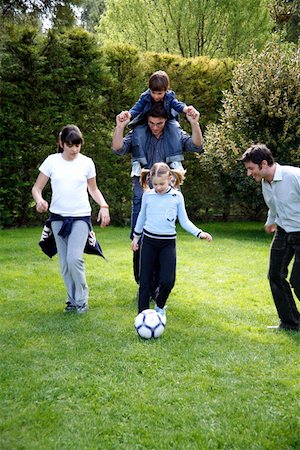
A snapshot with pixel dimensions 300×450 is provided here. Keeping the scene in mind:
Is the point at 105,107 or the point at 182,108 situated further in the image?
the point at 105,107

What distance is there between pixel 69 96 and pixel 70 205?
24.7 ft

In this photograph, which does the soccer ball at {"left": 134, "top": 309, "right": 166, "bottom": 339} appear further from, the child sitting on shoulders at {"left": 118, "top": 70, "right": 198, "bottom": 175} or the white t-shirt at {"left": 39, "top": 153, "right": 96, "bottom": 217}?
the child sitting on shoulders at {"left": 118, "top": 70, "right": 198, "bottom": 175}

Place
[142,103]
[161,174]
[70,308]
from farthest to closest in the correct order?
[142,103] → [70,308] → [161,174]

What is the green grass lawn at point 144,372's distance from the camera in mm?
3266

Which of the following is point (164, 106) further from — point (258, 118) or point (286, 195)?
point (258, 118)

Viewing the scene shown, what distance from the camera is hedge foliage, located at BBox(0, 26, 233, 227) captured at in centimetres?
1203

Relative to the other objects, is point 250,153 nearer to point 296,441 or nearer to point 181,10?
point 296,441

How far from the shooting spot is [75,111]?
12859mm

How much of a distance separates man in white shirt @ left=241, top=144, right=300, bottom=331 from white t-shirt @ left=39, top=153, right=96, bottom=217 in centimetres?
163

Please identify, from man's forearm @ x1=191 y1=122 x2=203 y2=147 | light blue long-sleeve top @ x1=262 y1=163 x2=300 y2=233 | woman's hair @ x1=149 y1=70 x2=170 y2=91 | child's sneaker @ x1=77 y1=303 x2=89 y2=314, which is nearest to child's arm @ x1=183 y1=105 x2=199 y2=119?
man's forearm @ x1=191 y1=122 x2=203 y2=147

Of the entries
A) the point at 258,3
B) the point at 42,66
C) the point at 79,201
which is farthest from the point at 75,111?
the point at 258,3

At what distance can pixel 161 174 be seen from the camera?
5215 millimetres

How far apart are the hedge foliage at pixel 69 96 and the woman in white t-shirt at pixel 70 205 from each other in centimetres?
635

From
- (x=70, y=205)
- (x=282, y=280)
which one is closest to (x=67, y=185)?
(x=70, y=205)
